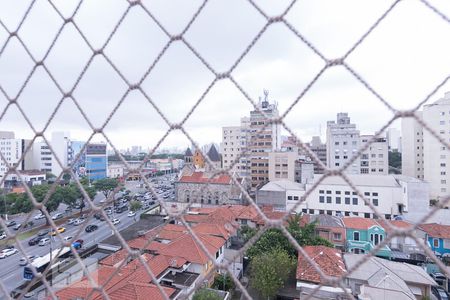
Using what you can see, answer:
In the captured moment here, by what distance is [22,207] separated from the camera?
19.1 ft

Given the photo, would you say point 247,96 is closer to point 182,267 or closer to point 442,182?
point 182,267

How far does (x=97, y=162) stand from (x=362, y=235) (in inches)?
385

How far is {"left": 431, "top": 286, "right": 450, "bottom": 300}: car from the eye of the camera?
10.5 feet

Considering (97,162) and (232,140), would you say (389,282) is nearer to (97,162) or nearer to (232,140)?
(232,140)

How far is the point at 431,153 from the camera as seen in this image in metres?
7.06

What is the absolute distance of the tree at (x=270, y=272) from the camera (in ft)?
10.2

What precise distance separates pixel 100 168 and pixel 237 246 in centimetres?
805

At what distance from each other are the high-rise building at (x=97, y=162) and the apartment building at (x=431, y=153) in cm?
1006

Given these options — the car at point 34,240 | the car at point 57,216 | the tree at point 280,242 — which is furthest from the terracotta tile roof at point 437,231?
the car at point 57,216

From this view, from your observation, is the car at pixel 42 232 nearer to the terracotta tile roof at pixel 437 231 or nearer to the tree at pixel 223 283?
the tree at pixel 223 283

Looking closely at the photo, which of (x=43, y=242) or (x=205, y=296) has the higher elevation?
(x=205, y=296)

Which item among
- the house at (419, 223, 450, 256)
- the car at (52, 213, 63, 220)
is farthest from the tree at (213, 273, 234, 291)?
the car at (52, 213, 63, 220)

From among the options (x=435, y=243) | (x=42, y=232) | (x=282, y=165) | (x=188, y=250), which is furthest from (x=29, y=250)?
(x=282, y=165)

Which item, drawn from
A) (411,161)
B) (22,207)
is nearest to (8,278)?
(22,207)
